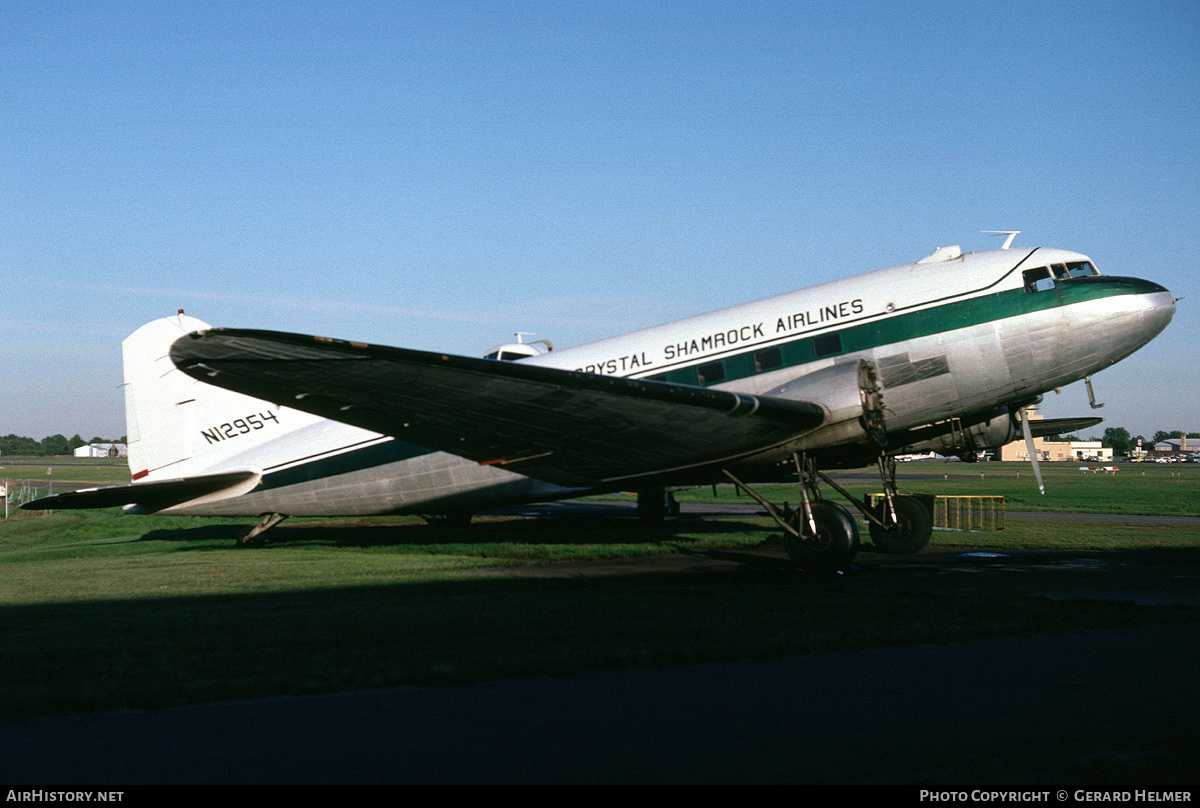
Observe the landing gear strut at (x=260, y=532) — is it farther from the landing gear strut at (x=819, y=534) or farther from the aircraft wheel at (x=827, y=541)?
the aircraft wheel at (x=827, y=541)

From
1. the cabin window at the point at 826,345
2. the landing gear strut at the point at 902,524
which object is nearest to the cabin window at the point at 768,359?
the cabin window at the point at 826,345

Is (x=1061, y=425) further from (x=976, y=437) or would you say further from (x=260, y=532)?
(x=260, y=532)

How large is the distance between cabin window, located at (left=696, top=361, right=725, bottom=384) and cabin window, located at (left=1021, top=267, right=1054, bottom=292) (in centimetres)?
530

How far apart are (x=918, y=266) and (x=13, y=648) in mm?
14061

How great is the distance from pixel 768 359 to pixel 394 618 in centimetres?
875

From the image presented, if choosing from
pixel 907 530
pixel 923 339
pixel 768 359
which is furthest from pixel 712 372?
pixel 907 530

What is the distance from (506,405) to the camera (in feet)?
39.3

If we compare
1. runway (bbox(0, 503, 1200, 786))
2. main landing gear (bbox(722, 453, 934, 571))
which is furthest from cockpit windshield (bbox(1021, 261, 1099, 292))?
runway (bbox(0, 503, 1200, 786))

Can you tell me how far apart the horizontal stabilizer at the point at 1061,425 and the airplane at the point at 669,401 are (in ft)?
13.0

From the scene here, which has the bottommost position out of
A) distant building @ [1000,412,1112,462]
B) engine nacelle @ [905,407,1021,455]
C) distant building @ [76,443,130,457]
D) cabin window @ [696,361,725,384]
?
distant building @ [1000,412,1112,462]

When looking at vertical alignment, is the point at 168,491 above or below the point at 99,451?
below

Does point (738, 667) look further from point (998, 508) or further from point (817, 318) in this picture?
point (998, 508)

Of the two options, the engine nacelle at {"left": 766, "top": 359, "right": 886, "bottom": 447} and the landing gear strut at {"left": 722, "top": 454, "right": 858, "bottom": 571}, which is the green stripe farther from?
the landing gear strut at {"left": 722, "top": 454, "right": 858, "bottom": 571}

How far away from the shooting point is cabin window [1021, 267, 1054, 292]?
576 inches
